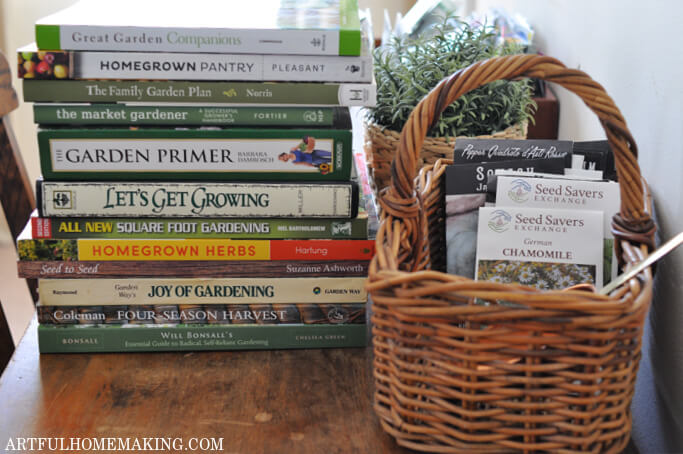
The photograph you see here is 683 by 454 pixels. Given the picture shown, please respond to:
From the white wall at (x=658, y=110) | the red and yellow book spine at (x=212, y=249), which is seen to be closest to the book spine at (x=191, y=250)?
the red and yellow book spine at (x=212, y=249)

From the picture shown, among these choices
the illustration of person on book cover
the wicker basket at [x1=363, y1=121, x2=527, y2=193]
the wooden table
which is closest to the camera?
the wooden table

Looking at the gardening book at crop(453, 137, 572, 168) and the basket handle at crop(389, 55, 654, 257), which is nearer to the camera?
the basket handle at crop(389, 55, 654, 257)

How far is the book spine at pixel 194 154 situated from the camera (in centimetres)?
76

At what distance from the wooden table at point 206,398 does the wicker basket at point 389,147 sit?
30 centimetres

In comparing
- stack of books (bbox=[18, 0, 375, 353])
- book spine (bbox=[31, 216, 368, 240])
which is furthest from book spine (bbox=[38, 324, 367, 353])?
book spine (bbox=[31, 216, 368, 240])

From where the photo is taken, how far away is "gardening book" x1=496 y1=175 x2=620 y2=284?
71 centimetres

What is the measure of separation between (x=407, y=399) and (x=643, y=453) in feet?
0.92

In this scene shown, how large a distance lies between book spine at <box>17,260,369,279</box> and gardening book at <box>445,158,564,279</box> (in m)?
0.11

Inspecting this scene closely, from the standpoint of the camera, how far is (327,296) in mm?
806

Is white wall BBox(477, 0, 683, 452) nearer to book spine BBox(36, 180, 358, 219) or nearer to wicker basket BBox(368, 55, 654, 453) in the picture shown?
wicker basket BBox(368, 55, 654, 453)

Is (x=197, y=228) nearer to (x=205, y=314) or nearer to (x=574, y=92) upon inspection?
(x=205, y=314)

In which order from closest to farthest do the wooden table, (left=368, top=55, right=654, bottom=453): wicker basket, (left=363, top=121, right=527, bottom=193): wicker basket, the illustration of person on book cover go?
1. (left=368, top=55, right=654, bottom=453): wicker basket
2. the wooden table
3. the illustration of person on book cover
4. (left=363, top=121, right=527, bottom=193): wicker basket

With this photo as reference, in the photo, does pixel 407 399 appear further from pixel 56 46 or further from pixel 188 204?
pixel 56 46

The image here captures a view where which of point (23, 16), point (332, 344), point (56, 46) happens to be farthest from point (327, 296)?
point (23, 16)
